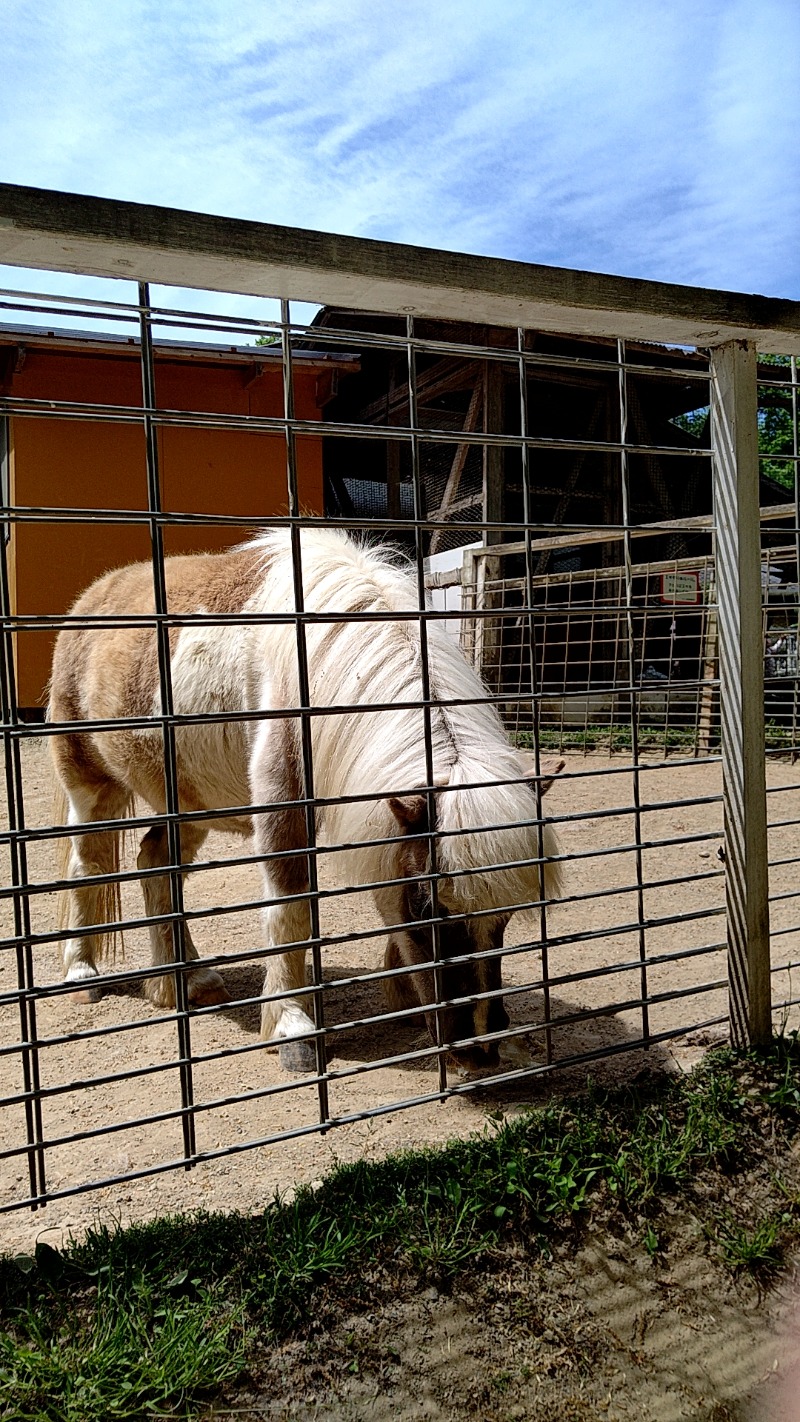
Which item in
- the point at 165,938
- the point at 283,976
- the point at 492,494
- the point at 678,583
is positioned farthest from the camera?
the point at 492,494

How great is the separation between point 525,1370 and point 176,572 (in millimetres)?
3504

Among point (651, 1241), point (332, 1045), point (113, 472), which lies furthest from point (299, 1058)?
point (113, 472)

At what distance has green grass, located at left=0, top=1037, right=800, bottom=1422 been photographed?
5.22ft

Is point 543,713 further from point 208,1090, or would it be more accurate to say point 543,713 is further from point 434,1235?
point 434,1235

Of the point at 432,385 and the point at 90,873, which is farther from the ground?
the point at 432,385

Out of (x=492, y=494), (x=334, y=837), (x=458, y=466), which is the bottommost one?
(x=334, y=837)

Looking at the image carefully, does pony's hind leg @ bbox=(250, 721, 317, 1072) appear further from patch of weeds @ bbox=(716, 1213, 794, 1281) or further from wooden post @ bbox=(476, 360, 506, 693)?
wooden post @ bbox=(476, 360, 506, 693)

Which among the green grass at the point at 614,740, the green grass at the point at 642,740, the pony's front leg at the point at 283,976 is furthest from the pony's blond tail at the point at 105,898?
the green grass at the point at 614,740

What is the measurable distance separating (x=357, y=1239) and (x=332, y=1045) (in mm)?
1605

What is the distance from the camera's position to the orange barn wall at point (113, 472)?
11.1m

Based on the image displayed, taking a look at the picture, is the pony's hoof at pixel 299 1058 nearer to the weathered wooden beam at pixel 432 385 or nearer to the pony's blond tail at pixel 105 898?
the pony's blond tail at pixel 105 898

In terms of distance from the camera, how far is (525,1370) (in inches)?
68.1

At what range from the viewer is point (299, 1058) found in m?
3.23

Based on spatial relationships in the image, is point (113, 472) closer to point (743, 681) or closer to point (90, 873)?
point (90, 873)
